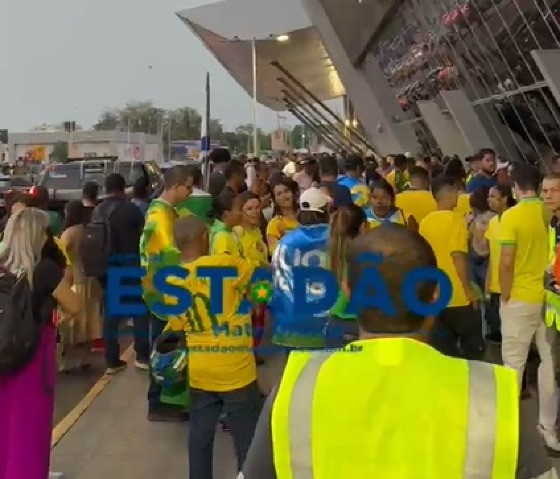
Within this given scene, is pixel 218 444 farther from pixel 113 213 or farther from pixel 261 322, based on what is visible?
pixel 113 213

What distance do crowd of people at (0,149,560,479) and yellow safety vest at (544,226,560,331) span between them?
0.03 meters

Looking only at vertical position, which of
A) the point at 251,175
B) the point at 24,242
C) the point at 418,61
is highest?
the point at 418,61

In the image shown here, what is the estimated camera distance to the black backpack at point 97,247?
877cm

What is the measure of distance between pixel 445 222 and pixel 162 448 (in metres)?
2.70

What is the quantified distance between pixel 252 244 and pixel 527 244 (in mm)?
2188

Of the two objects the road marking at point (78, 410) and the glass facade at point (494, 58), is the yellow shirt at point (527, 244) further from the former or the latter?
the glass facade at point (494, 58)

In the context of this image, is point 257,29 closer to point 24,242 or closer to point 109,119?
point 24,242

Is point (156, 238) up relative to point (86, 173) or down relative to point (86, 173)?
down

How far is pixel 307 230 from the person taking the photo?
586 cm

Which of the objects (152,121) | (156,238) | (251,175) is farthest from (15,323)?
(152,121)

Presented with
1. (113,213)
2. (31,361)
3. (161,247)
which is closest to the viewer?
(31,361)

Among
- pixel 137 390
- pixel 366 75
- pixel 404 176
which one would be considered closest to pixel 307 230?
pixel 137 390

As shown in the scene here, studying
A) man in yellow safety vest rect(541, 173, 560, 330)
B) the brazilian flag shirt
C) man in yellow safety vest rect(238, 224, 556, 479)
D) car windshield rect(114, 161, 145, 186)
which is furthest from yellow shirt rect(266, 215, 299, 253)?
car windshield rect(114, 161, 145, 186)

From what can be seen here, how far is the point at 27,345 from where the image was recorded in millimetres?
4527
